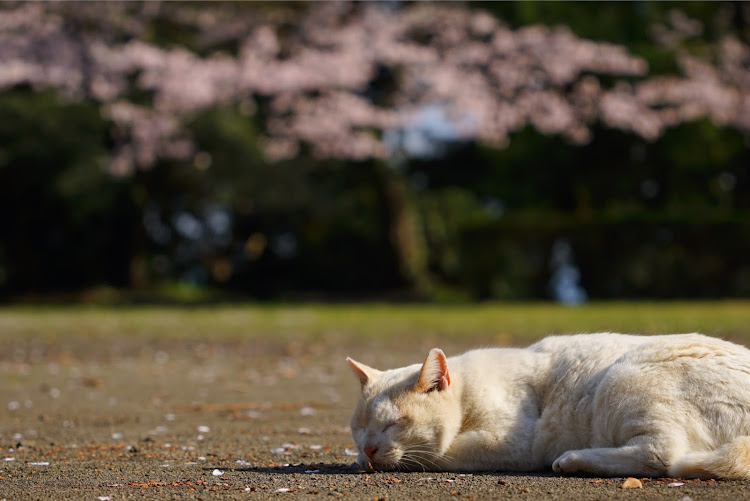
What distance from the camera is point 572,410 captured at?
177 inches

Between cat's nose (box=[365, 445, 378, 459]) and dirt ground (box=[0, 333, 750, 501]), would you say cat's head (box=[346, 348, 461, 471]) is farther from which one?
dirt ground (box=[0, 333, 750, 501])

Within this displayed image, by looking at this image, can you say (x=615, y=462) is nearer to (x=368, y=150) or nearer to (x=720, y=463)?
(x=720, y=463)

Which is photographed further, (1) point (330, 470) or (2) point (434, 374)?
(1) point (330, 470)

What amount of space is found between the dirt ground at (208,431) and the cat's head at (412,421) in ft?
0.39

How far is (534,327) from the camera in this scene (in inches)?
543

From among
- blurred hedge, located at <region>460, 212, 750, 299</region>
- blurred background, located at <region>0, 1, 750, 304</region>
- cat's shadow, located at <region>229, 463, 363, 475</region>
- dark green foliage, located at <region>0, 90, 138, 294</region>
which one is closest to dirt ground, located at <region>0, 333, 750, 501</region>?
cat's shadow, located at <region>229, 463, 363, 475</region>

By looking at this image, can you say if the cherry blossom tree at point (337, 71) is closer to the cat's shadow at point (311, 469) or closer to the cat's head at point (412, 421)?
the cat's shadow at point (311, 469)

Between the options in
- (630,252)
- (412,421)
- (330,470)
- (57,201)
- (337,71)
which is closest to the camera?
(412,421)

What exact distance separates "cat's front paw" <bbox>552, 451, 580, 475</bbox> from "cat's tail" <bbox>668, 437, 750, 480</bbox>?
1.42 ft

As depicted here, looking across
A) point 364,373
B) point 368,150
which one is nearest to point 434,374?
point 364,373

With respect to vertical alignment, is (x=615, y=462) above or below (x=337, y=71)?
below

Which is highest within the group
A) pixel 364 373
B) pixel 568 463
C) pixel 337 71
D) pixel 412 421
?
pixel 337 71

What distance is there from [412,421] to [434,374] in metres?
0.25

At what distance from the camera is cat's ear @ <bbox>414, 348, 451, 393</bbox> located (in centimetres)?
446
